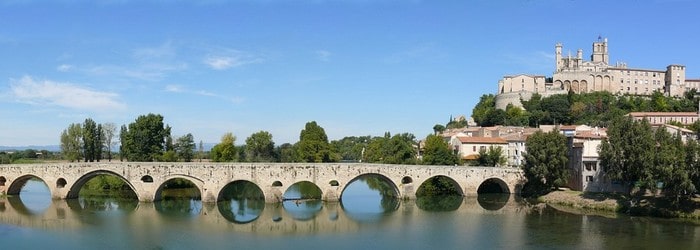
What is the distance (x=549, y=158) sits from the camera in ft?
135

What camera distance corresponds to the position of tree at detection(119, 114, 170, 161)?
172ft

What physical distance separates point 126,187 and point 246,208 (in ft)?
44.5

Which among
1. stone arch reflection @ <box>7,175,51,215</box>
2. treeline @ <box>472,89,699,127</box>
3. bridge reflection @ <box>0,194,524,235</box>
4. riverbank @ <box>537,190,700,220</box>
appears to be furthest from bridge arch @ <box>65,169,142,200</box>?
treeline @ <box>472,89,699,127</box>

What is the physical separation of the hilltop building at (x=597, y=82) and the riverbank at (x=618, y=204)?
4671cm

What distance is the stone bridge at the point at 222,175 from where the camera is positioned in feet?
132

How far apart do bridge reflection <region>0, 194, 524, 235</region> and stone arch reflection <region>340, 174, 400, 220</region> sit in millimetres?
188

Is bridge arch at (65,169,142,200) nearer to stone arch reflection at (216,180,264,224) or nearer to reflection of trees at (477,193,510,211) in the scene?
stone arch reflection at (216,180,264,224)

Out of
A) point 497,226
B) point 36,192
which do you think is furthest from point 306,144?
point 497,226

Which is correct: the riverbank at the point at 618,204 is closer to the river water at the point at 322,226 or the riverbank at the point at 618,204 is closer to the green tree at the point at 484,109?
the river water at the point at 322,226

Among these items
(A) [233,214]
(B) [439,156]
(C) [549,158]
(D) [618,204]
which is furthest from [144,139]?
(D) [618,204]

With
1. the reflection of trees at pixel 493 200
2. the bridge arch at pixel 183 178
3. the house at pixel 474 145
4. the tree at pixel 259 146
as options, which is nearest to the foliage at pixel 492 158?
the reflection of trees at pixel 493 200

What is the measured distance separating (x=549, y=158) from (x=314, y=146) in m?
21.6

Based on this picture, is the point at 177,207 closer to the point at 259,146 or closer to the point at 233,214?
the point at 233,214

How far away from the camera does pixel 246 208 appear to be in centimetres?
3991
